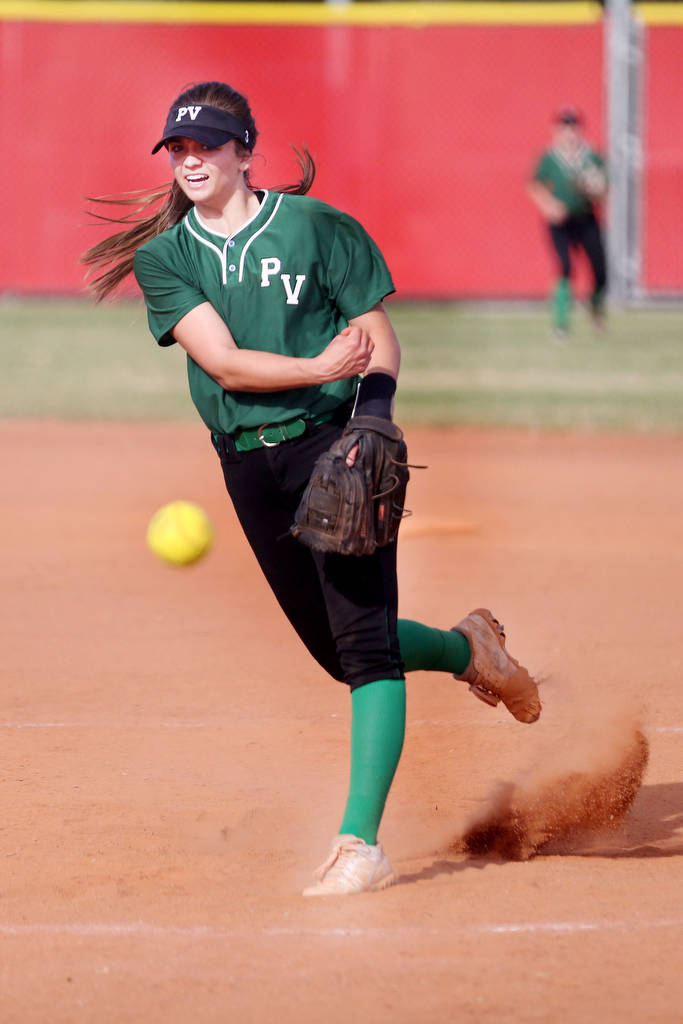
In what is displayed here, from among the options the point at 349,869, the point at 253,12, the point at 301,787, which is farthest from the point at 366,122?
the point at 349,869

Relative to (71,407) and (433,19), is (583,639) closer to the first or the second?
(71,407)

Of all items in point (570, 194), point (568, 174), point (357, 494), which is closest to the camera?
point (357, 494)

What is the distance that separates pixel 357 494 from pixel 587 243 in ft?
46.7

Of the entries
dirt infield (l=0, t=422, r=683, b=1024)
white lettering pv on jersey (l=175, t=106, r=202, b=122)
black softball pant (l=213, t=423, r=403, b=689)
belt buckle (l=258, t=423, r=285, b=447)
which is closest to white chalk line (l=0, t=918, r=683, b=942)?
dirt infield (l=0, t=422, r=683, b=1024)

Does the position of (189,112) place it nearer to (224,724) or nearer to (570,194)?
(224,724)

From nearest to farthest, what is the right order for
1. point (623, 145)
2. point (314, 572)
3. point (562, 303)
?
point (314, 572), point (562, 303), point (623, 145)

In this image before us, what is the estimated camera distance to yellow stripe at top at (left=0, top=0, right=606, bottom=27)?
2097 cm

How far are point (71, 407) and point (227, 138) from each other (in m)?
9.58

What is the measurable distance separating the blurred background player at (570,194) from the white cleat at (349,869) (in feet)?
45.0

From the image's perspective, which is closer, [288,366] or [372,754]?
[288,366]

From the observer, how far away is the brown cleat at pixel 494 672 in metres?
4.11

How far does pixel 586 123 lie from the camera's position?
21.1 meters

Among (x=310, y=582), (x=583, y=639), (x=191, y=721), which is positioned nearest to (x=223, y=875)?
(x=310, y=582)

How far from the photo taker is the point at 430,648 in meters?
3.97
